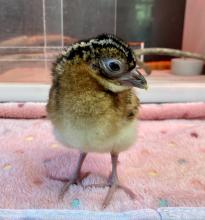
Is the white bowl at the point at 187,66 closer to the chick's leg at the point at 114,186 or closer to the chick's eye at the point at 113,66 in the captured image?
the chick's leg at the point at 114,186

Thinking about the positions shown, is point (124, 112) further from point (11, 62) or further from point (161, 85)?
point (11, 62)

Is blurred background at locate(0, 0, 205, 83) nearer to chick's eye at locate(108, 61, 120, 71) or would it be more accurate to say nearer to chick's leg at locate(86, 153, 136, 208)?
chick's leg at locate(86, 153, 136, 208)

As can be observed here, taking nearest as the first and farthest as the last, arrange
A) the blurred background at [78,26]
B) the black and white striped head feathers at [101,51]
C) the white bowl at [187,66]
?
1. the black and white striped head feathers at [101,51]
2. the blurred background at [78,26]
3. the white bowl at [187,66]

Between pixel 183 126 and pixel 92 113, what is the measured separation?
62cm

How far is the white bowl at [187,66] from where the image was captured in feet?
5.54

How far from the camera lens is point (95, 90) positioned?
2.35ft

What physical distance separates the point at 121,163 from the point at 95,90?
324mm

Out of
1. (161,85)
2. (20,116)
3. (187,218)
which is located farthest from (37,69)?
(187,218)

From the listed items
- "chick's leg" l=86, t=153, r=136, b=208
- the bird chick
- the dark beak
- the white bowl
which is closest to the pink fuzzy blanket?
"chick's leg" l=86, t=153, r=136, b=208

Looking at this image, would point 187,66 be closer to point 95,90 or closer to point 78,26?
point 78,26

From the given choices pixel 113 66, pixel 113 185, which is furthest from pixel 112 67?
pixel 113 185

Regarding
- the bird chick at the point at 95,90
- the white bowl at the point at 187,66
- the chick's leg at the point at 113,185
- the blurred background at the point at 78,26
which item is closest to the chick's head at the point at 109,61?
the bird chick at the point at 95,90

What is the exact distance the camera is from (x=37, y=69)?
5.20 ft

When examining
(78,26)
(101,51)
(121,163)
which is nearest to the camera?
(101,51)
